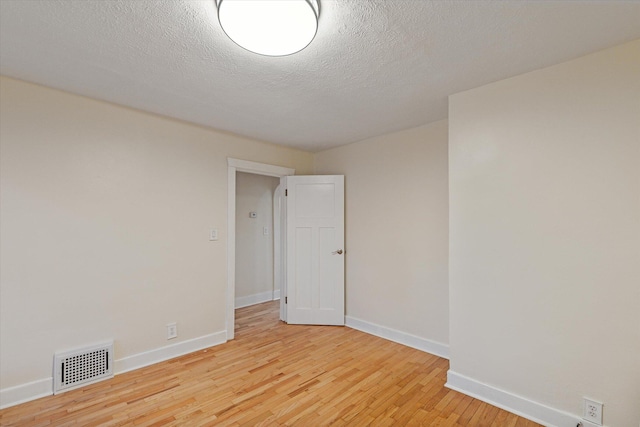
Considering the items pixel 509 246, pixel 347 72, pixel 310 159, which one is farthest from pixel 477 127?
pixel 310 159

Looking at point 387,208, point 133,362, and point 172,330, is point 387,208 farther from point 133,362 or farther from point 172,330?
point 133,362

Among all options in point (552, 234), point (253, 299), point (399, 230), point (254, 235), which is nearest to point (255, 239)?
point (254, 235)

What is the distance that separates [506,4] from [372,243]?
8.32 feet

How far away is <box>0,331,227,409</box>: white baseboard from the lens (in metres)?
1.98

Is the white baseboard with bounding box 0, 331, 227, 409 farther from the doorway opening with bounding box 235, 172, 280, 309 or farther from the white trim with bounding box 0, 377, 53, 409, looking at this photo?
the doorway opening with bounding box 235, 172, 280, 309

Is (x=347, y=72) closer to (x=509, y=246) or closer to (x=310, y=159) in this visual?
(x=509, y=246)

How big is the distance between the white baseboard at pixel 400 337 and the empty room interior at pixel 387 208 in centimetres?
3

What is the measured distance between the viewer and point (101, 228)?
94.0 inches

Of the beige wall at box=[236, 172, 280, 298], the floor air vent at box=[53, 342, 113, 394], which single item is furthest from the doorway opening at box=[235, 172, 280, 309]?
the floor air vent at box=[53, 342, 113, 394]

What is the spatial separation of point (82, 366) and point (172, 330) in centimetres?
69

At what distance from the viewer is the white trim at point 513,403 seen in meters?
1.76

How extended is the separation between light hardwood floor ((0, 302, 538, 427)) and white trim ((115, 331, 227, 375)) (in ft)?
0.24

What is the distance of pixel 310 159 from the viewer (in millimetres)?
4203

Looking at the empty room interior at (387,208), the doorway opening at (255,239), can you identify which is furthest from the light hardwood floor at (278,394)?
the doorway opening at (255,239)
